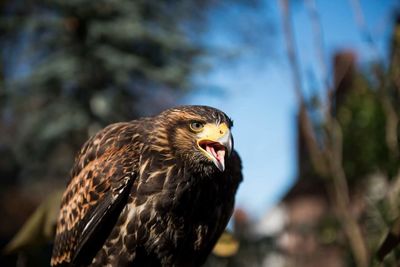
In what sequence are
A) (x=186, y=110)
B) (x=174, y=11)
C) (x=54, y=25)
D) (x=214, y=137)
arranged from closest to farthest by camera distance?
1. (x=214, y=137)
2. (x=186, y=110)
3. (x=54, y=25)
4. (x=174, y=11)

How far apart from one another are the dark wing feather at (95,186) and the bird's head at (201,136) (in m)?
0.24

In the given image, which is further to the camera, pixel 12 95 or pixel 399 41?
pixel 12 95

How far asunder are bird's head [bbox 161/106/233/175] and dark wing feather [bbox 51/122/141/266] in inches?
9.6

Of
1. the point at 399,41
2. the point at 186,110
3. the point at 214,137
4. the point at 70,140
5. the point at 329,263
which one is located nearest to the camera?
the point at 214,137

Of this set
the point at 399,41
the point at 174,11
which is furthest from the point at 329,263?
the point at 399,41

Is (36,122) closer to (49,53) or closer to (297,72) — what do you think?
(49,53)

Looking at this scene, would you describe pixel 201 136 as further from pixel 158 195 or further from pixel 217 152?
pixel 158 195

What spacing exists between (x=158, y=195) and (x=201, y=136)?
399 mm

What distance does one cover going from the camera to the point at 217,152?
326 cm

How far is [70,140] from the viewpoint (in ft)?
29.5

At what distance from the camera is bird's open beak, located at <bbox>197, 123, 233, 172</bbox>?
306cm

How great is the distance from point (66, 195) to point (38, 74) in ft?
17.2

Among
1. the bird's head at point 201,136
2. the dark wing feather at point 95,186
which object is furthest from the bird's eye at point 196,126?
the dark wing feather at point 95,186

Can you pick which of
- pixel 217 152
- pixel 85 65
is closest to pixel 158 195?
pixel 217 152
